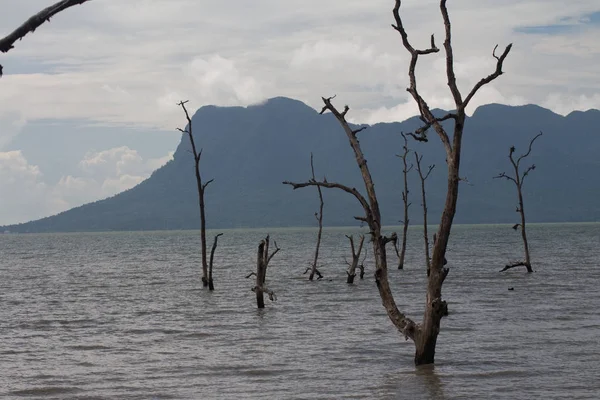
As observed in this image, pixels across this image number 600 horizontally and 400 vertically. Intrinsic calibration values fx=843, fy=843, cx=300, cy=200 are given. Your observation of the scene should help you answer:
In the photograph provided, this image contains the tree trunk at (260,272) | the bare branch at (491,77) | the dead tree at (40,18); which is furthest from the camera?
the tree trunk at (260,272)

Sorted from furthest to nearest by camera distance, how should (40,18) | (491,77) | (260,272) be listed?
(260,272) < (491,77) < (40,18)

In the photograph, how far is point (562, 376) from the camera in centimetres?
1734

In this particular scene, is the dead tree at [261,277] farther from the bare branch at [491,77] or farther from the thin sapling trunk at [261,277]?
the bare branch at [491,77]

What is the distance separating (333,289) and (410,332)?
82.7 ft

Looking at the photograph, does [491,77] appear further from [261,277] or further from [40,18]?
[261,277]

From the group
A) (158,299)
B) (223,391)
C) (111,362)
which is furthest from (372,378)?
(158,299)

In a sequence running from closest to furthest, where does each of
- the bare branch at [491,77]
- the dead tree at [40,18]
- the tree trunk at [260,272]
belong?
the dead tree at [40,18] → the bare branch at [491,77] → the tree trunk at [260,272]

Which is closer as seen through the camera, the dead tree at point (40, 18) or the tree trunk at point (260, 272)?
the dead tree at point (40, 18)

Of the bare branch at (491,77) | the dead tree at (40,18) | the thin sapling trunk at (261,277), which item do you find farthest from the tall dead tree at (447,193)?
the thin sapling trunk at (261,277)

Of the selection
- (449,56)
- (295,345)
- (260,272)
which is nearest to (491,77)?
(449,56)

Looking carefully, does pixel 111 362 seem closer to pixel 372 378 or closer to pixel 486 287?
pixel 372 378

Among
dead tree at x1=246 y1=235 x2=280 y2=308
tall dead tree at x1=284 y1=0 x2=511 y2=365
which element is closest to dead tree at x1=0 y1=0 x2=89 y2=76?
tall dead tree at x1=284 y1=0 x2=511 y2=365

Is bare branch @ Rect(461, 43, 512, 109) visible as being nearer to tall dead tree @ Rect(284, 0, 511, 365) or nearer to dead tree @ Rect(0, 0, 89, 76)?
tall dead tree @ Rect(284, 0, 511, 365)

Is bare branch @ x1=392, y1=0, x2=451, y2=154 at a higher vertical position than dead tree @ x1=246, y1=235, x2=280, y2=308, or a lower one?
higher
